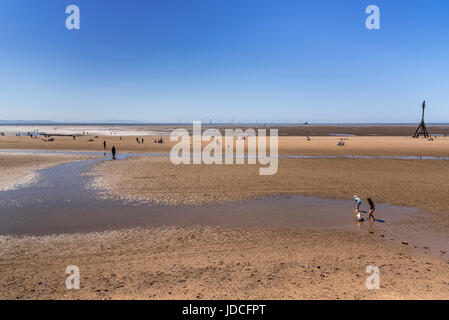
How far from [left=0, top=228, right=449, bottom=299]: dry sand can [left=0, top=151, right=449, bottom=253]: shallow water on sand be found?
3.50ft

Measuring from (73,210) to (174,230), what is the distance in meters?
6.87

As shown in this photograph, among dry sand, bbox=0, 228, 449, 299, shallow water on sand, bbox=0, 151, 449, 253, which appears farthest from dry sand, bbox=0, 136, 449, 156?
dry sand, bbox=0, 228, 449, 299

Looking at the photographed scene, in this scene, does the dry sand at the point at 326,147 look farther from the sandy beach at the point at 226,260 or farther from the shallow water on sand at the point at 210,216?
the shallow water on sand at the point at 210,216

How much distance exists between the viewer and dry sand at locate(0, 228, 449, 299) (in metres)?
7.38

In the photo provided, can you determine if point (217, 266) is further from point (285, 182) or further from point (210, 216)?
point (285, 182)

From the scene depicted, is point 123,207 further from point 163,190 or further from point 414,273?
point 414,273

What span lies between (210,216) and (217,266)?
5442 millimetres

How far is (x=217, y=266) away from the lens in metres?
8.91

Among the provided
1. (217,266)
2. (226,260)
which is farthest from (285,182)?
(217,266)

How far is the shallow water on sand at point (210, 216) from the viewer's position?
40.0 feet

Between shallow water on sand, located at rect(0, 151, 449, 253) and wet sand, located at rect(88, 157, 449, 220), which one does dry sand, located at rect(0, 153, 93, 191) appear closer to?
shallow water on sand, located at rect(0, 151, 449, 253)

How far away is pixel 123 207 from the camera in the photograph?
15.8 metres

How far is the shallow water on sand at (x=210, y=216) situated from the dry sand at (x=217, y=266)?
3.50 feet
